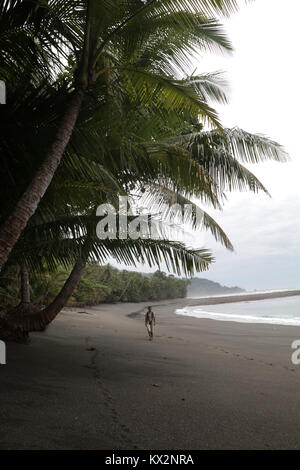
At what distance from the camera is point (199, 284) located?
477 ft

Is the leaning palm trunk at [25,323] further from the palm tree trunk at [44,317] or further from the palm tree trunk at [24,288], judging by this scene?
the palm tree trunk at [24,288]

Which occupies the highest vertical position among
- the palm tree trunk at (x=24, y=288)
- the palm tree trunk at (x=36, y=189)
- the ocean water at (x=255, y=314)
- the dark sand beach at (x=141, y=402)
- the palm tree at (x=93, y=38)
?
the palm tree at (x=93, y=38)

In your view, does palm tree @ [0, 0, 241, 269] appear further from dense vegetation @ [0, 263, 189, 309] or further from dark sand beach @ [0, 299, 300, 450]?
dense vegetation @ [0, 263, 189, 309]

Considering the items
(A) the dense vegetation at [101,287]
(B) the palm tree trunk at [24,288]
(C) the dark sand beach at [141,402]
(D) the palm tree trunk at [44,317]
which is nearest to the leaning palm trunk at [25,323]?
(D) the palm tree trunk at [44,317]

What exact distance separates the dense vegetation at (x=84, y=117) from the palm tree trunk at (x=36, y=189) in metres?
0.01

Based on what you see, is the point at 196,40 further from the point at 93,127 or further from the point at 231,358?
the point at 231,358

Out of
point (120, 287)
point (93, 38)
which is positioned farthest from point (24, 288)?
point (120, 287)

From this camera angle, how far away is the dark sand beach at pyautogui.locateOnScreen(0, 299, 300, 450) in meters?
2.73

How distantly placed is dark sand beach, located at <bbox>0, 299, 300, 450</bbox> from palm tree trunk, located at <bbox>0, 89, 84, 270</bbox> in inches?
63.5

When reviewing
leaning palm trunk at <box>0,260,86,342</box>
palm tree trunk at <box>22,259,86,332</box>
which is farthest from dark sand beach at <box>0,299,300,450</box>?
palm tree trunk at <box>22,259,86,332</box>

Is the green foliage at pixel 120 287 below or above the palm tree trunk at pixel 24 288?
below

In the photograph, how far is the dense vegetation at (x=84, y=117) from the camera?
3791mm

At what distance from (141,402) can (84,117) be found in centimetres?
390

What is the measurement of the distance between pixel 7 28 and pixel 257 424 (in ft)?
18.5
